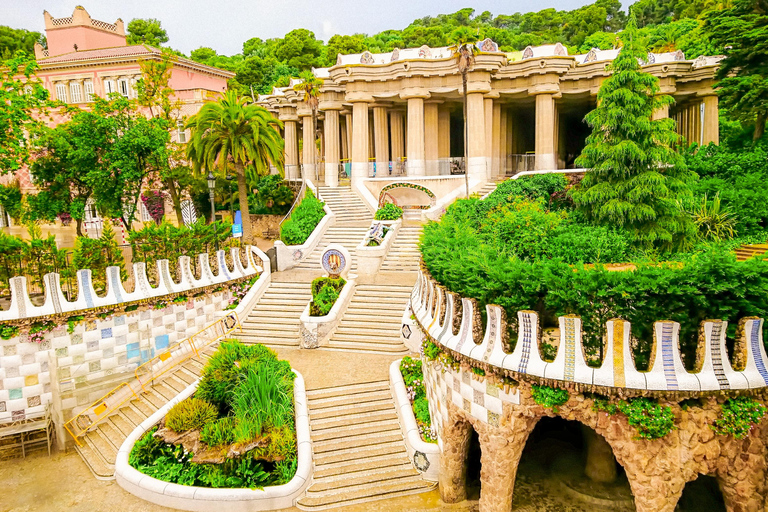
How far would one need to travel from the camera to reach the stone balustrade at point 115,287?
14766 millimetres

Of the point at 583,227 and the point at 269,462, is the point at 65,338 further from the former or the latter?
the point at 583,227

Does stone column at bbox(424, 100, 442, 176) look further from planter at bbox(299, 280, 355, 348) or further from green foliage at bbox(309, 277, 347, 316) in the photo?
planter at bbox(299, 280, 355, 348)

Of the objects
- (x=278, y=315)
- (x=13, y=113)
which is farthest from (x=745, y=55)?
(x=13, y=113)

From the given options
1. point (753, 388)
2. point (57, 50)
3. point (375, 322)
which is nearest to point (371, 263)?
point (375, 322)

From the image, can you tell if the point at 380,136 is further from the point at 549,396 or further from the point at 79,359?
the point at 549,396

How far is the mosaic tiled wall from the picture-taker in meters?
14.8

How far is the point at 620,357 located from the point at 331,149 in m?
26.3

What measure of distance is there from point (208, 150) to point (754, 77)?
22149 millimetres

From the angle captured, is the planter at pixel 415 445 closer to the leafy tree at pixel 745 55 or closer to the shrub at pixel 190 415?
the shrub at pixel 190 415

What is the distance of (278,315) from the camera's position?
19172mm

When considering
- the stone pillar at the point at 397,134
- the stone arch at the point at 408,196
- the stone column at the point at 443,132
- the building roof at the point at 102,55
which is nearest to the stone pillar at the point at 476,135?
the stone arch at the point at 408,196

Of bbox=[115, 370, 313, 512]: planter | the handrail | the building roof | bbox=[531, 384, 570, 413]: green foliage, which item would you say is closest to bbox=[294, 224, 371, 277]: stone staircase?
the handrail

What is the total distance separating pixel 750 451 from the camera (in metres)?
8.77

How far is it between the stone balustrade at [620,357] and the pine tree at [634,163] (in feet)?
24.8
